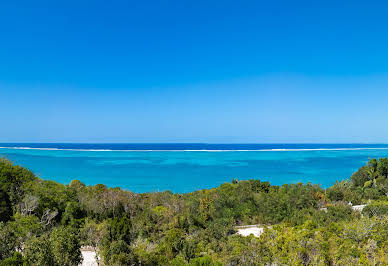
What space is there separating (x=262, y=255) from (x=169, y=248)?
4.09 metres

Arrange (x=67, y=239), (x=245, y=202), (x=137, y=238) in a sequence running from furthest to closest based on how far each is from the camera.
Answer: (x=245, y=202) → (x=137, y=238) → (x=67, y=239)

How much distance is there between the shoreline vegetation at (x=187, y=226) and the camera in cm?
984

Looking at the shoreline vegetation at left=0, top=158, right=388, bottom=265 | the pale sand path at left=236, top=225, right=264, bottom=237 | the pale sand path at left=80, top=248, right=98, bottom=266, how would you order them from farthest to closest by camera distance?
1. the pale sand path at left=236, top=225, right=264, bottom=237
2. the pale sand path at left=80, top=248, right=98, bottom=266
3. the shoreline vegetation at left=0, top=158, right=388, bottom=265

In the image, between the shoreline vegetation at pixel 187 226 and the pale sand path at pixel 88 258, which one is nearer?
the shoreline vegetation at pixel 187 226

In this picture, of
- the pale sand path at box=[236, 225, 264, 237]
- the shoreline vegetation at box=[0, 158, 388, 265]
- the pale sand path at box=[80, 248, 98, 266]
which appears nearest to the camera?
the shoreline vegetation at box=[0, 158, 388, 265]

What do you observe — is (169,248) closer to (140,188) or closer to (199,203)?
(199,203)

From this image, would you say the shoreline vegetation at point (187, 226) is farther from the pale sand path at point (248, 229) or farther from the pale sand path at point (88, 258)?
the pale sand path at point (248, 229)

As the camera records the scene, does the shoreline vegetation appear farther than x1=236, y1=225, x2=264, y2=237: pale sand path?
No

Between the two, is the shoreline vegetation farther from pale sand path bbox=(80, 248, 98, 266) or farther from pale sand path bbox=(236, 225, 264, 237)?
pale sand path bbox=(236, 225, 264, 237)

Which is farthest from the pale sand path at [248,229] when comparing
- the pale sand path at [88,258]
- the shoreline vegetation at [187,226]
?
the pale sand path at [88,258]

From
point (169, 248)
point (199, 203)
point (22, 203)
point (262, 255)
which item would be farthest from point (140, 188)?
point (262, 255)

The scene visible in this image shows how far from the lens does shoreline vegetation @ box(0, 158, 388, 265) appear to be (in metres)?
9.84

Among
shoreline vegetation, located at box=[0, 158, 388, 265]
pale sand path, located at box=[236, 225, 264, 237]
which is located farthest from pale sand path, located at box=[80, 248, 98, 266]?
pale sand path, located at box=[236, 225, 264, 237]

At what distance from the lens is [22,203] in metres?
16.7
